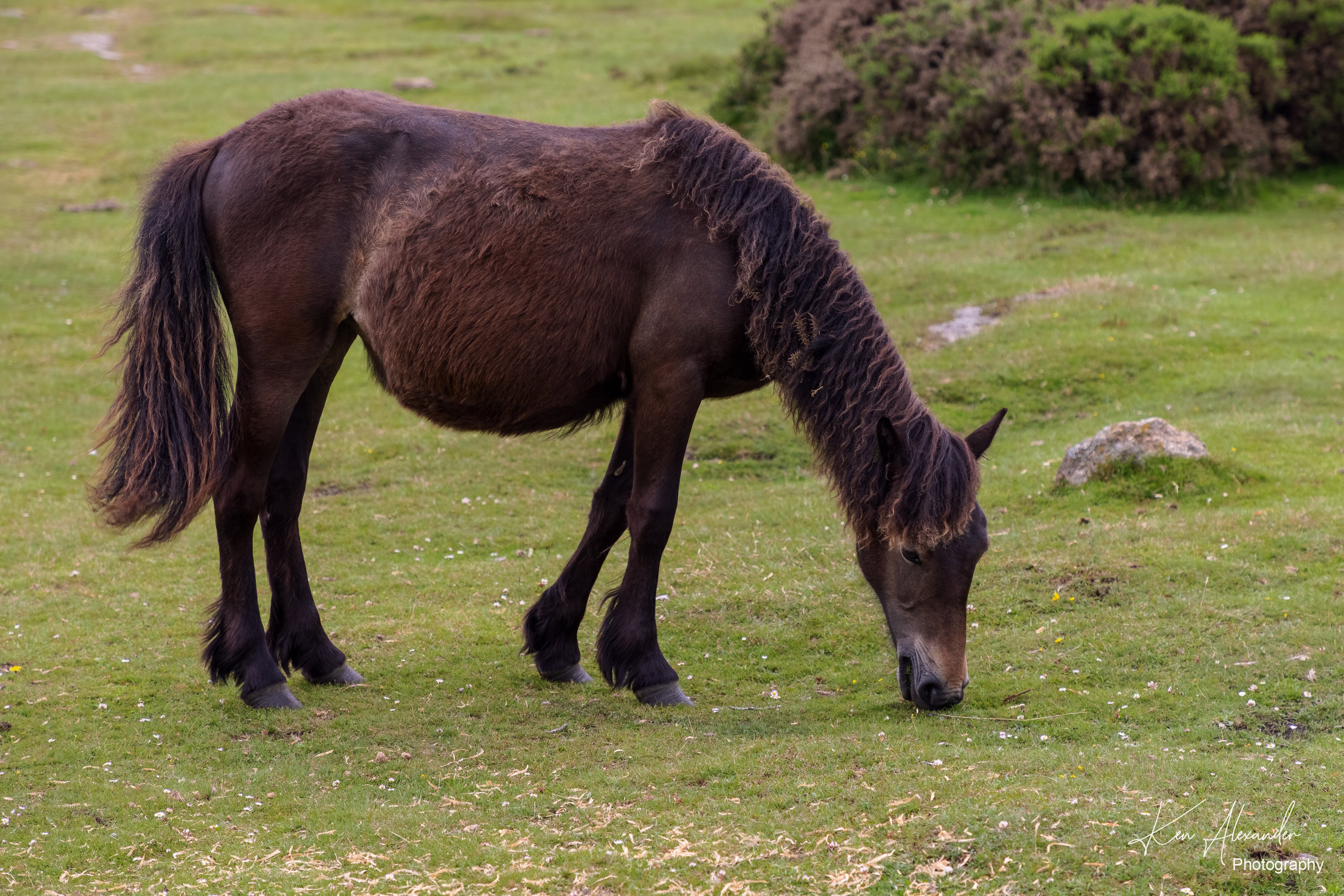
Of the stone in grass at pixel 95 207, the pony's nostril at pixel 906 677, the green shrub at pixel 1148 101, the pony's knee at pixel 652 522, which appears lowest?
the pony's nostril at pixel 906 677

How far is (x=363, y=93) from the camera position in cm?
657

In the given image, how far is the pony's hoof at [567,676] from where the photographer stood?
22.2ft

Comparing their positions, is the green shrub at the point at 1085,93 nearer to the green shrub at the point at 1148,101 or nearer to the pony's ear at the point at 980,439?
the green shrub at the point at 1148,101

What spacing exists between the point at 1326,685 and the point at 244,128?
240 inches

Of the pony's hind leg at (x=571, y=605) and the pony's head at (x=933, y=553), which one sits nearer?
the pony's head at (x=933, y=553)

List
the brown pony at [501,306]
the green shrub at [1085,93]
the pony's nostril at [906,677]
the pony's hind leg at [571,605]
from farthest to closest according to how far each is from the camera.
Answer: the green shrub at [1085,93]
the pony's hind leg at [571,605]
the brown pony at [501,306]
the pony's nostril at [906,677]

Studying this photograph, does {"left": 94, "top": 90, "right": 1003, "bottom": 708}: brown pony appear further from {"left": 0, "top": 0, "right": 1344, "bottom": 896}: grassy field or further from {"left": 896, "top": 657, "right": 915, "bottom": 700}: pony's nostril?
{"left": 0, "top": 0, "right": 1344, "bottom": 896}: grassy field

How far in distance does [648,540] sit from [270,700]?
2.16 m

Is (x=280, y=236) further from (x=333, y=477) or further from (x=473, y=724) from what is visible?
(x=333, y=477)

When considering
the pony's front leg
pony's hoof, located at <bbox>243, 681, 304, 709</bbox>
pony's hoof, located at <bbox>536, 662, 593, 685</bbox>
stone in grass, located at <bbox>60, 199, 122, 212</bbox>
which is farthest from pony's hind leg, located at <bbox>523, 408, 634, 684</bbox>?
stone in grass, located at <bbox>60, 199, 122, 212</bbox>

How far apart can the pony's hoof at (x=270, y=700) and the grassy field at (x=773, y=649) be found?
0.08m

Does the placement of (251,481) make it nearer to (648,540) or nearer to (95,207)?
(648,540)

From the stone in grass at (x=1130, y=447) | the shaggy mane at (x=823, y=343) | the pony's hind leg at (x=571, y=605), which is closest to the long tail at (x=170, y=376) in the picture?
the pony's hind leg at (x=571, y=605)

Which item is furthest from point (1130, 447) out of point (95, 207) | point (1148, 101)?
point (95, 207)
